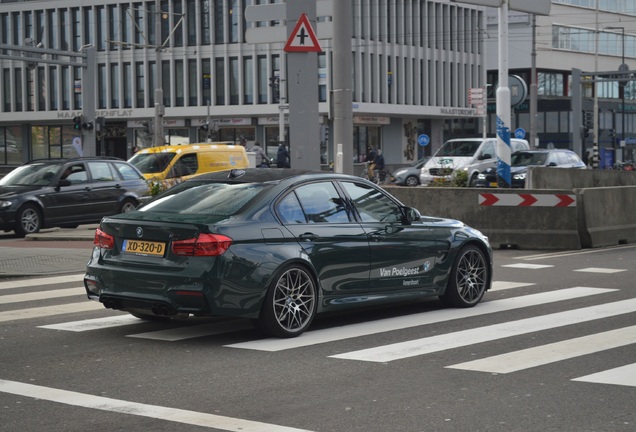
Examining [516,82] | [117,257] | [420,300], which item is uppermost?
[516,82]

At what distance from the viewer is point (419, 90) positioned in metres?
75.8

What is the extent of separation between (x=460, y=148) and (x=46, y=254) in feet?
79.9

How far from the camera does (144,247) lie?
379 inches

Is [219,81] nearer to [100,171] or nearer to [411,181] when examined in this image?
[411,181]

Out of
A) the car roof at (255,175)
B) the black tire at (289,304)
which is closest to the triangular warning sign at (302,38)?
the car roof at (255,175)

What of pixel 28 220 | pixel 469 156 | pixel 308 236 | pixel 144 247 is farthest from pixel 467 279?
pixel 469 156

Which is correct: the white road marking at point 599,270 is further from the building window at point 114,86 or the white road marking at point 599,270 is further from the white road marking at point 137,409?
the building window at point 114,86

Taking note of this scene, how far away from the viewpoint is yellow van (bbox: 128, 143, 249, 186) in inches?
1175

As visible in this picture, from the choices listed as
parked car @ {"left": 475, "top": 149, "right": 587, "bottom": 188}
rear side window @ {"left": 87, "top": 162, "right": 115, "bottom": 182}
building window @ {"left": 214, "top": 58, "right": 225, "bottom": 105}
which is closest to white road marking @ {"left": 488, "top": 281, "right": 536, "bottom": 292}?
rear side window @ {"left": 87, "top": 162, "right": 115, "bottom": 182}

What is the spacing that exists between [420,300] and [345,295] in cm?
225

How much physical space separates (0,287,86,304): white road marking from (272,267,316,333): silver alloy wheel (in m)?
4.05

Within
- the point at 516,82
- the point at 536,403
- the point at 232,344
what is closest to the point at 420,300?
the point at 232,344

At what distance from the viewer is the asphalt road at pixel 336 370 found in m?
6.68

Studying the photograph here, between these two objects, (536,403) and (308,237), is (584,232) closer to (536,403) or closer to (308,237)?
(308,237)
